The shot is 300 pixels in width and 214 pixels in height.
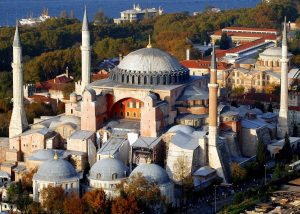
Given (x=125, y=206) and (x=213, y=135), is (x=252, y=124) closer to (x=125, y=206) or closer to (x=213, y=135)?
(x=213, y=135)

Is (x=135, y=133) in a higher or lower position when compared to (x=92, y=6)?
lower

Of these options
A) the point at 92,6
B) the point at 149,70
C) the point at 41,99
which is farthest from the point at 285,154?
the point at 92,6

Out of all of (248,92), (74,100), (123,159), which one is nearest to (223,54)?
(248,92)

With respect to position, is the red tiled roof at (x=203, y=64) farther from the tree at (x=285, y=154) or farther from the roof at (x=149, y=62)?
the tree at (x=285, y=154)

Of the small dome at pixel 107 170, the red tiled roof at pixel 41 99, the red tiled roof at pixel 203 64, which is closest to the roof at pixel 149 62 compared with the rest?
the small dome at pixel 107 170

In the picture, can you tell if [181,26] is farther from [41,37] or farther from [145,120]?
[145,120]

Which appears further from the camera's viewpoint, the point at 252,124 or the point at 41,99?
the point at 41,99

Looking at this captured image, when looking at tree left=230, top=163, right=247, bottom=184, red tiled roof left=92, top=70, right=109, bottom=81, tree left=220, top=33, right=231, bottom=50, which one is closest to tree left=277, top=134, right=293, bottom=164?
tree left=230, top=163, right=247, bottom=184
